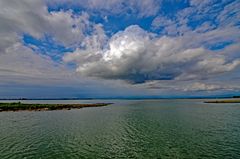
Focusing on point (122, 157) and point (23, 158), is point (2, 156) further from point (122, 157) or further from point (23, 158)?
point (122, 157)

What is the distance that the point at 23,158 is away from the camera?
23094mm

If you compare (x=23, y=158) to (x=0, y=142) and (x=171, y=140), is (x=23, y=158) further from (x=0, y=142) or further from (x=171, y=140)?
(x=171, y=140)

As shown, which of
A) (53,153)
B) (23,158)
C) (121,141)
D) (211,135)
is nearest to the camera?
(23,158)

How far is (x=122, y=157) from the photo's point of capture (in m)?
23.9

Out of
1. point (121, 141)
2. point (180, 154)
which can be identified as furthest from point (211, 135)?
point (121, 141)

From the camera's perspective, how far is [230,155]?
929 inches

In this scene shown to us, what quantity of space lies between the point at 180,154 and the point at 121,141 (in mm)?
11380

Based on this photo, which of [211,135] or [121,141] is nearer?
[121,141]

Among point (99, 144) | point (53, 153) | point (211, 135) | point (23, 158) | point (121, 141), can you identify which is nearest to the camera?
point (23, 158)

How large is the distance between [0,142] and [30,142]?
5198 mm

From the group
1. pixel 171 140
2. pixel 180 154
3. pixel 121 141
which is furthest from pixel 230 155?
pixel 121 141

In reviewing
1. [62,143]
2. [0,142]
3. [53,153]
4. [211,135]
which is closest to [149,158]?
[53,153]

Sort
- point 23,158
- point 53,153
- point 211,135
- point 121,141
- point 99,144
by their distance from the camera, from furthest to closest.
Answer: point 211,135, point 121,141, point 99,144, point 53,153, point 23,158

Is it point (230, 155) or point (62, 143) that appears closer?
point (230, 155)
